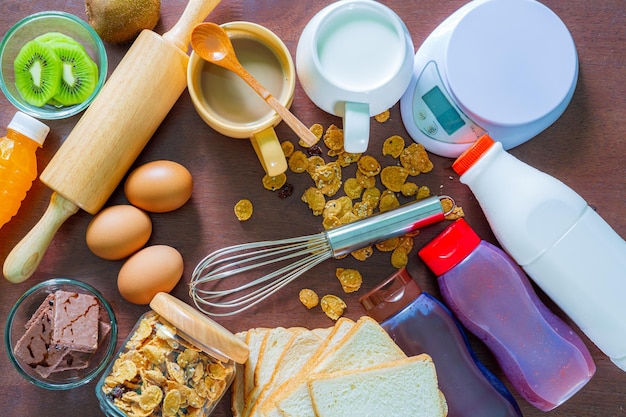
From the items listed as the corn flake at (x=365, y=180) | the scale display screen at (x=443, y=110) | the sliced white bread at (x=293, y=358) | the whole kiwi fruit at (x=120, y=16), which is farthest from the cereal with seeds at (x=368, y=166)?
the whole kiwi fruit at (x=120, y=16)

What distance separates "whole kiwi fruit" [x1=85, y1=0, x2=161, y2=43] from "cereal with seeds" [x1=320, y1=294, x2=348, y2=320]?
44 cm

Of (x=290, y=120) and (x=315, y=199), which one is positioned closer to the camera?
(x=290, y=120)

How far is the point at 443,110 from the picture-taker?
2.54 feet

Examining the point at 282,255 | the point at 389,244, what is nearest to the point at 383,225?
the point at 389,244

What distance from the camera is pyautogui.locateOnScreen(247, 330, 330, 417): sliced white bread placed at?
80cm

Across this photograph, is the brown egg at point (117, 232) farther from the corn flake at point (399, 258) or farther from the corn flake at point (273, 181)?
the corn flake at point (399, 258)

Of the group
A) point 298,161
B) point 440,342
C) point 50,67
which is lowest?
point 440,342

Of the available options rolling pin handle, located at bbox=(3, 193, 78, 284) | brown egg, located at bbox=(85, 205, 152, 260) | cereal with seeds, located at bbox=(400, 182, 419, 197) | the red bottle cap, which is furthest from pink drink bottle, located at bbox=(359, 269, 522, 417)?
rolling pin handle, located at bbox=(3, 193, 78, 284)

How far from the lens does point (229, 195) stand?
84cm

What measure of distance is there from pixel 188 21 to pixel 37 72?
0.21 metres

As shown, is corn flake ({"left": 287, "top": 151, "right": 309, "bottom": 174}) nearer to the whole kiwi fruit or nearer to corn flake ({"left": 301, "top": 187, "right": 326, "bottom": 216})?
corn flake ({"left": 301, "top": 187, "right": 326, "bottom": 216})

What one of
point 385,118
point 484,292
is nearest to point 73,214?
point 385,118

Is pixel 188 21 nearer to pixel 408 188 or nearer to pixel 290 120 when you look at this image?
pixel 290 120

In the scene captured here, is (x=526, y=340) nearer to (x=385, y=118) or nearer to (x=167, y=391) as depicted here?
(x=385, y=118)
